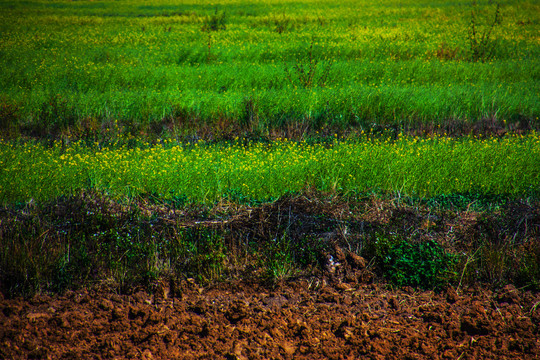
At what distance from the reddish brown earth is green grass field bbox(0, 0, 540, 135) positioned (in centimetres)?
608

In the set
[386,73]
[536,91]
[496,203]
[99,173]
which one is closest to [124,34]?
[386,73]

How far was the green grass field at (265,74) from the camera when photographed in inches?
367

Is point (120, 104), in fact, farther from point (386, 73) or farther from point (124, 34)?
point (124, 34)

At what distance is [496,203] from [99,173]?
5.69 m

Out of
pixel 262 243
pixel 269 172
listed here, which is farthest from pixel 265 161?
pixel 262 243

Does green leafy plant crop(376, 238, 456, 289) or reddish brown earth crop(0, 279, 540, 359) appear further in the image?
green leafy plant crop(376, 238, 456, 289)

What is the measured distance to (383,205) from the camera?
16.6 feet

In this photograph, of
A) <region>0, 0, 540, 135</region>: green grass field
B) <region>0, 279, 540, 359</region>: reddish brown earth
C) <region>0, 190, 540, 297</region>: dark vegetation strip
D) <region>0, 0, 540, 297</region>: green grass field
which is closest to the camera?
<region>0, 279, 540, 359</region>: reddish brown earth

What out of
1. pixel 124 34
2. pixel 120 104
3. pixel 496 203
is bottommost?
pixel 496 203

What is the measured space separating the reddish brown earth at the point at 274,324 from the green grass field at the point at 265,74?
608cm

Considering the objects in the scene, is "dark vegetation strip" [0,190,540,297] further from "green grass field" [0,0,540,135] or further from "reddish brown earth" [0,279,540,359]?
"green grass field" [0,0,540,135]

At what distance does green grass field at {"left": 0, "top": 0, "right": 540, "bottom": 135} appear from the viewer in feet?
30.6

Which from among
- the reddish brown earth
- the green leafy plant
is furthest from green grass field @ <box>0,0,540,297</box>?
the reddish brown earth

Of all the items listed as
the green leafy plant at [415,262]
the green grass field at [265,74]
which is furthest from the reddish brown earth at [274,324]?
the green grass field at [265,74]
